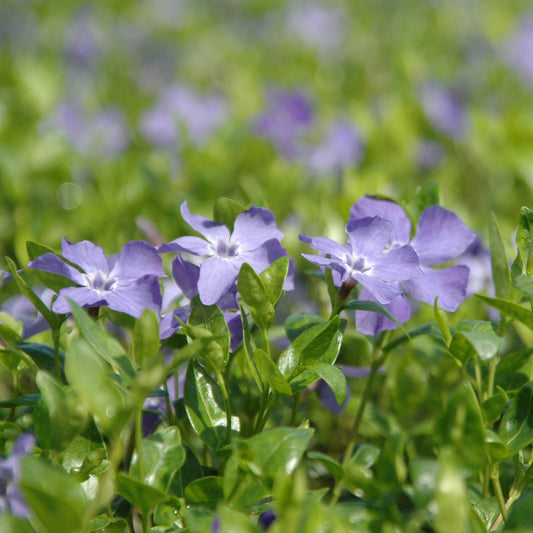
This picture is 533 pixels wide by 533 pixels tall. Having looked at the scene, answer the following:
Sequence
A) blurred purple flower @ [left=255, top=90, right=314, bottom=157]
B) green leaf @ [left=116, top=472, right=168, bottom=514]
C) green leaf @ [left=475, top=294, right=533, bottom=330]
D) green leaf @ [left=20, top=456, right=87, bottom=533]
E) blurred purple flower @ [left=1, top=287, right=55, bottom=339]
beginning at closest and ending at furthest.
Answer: green leaf @ [left=20, top=456, right=87, bottom=533] < green leaf @ [left=116, top=472, right=168, bottom=514] < green leaf @ [left=475, top=294, right=533, bottom=330] < blurred purple flower @ [left=1, top=287, right=55, bottom=339] < blurred purple flower @ [left=255, top=90, right=314, bottom=157]

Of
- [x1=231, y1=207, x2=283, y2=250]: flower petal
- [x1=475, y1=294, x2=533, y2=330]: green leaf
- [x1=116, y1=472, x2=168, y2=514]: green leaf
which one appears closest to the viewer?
[x1=116, y1=472, x2=168, y2=514]: green leaf

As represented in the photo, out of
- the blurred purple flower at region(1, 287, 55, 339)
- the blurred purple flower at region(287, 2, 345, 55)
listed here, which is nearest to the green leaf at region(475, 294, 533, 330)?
the blurred purple flower at region(1, 287, 55, 339)

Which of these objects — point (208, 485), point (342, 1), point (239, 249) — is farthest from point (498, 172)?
point (342, 1)

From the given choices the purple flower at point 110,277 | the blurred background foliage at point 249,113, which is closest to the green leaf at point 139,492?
the purple flower at point 110,277

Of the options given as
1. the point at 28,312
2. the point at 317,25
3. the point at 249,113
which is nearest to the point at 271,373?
the point at 28,312

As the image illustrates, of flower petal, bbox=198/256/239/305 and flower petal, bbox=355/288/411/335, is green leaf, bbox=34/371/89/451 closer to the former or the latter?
flower petal, bbox=198/256/239/305

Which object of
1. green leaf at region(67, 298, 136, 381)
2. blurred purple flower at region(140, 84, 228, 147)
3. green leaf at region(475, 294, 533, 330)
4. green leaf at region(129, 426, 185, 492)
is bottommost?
blurred purple flower at region(140, 84, 228, 147)
